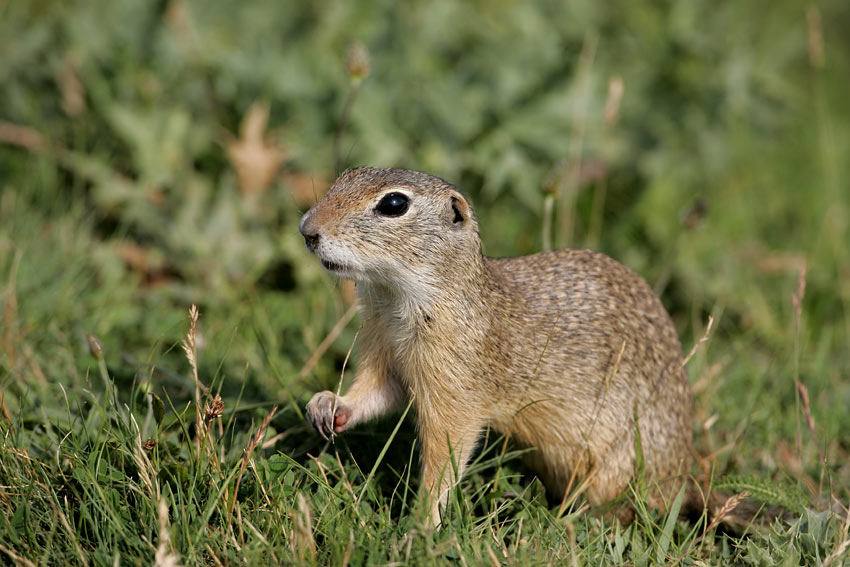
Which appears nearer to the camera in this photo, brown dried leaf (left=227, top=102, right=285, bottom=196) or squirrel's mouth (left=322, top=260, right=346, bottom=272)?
squirrel's mouth (left=322, top=260, right=346, bottom=272)

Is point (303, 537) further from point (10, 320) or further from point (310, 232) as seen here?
point (10, 320)

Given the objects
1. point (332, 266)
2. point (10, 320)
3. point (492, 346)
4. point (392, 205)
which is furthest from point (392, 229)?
point (10, 320)

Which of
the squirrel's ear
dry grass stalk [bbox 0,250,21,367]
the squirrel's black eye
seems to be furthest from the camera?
dry grass stalk [bbox 0,250,21,367]

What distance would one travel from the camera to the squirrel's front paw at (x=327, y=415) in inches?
133

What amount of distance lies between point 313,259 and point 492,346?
1737 mm

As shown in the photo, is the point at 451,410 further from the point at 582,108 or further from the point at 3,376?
the point at 582,108

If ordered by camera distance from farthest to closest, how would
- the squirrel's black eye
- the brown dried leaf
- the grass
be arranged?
the brown dried leaf < the squirrel's black eye < the grass

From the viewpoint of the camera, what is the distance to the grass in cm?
304

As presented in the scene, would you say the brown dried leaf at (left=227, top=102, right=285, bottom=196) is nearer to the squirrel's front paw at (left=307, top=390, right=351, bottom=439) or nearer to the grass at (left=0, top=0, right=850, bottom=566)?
the grass at (left=0, top=0, right=850, bottom=566)

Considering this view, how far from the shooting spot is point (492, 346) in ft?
11.6

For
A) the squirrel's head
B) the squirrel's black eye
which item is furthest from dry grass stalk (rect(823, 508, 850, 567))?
the squirrel's black eye

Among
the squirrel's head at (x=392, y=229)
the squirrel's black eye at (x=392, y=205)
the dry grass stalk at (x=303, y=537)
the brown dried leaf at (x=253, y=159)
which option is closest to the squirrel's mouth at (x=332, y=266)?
the squirrel's head at (x=392, y=229)

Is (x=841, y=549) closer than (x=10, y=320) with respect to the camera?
Yes

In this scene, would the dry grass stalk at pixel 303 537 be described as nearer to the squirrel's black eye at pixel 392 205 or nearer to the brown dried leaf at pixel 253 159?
the squirrel's black eye at pixel 392 205
